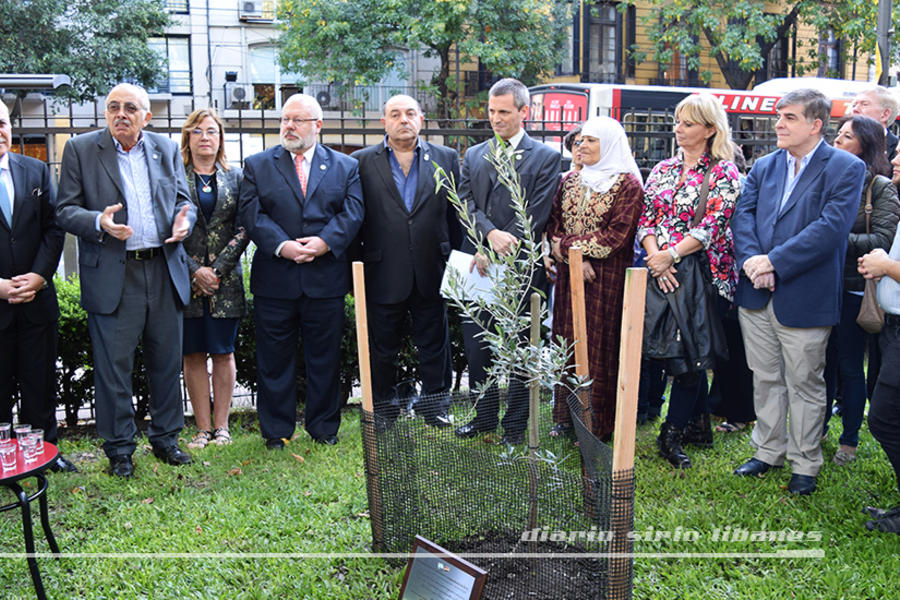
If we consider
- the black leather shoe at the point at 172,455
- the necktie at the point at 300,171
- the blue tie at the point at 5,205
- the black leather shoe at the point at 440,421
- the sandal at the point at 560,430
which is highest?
the necktie at the point at 300,171

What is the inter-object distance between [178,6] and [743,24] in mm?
16023

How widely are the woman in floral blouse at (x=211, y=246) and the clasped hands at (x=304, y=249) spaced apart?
0.41m

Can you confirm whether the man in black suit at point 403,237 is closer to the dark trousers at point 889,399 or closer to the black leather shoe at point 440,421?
the black leather shoe at point 440,421

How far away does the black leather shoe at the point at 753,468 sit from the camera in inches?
179

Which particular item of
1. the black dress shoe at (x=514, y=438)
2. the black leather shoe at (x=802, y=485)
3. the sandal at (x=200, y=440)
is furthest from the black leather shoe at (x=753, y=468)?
the sandal at (x=200, y=440)

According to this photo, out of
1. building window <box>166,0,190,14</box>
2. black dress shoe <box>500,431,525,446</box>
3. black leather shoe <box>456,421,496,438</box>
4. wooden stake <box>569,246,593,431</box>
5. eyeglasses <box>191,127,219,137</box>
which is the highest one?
building window <box>166,0,190,14</box>

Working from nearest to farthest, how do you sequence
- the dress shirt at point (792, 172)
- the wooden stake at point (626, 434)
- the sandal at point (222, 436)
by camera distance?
the wooden stake at point (626, 434) < the dress shirt at point (792, 172) < the sandal at point (222, 436)

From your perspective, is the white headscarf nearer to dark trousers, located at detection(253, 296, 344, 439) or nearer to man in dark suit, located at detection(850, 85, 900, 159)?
man in dark suit, located at detection(850, 85, 900, 159)

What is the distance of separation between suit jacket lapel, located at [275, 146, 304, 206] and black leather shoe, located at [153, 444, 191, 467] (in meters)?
1.68

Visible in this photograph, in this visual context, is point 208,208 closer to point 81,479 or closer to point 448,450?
point 81,479

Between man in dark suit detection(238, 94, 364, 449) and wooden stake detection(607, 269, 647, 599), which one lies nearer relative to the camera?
wooden stake detection(607, 269, 647, 599)

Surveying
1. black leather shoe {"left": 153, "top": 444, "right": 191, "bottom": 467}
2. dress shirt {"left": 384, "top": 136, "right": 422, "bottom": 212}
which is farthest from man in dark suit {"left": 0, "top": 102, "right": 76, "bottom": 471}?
dress shirt {"left": 384, "top": 136, "right": 422, "bottom": 212}

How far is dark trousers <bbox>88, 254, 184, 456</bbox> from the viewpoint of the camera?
465 cm

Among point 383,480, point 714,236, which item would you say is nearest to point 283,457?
point 383,480
